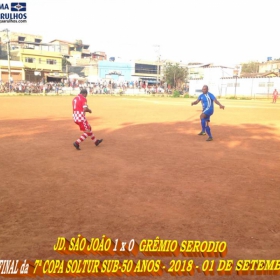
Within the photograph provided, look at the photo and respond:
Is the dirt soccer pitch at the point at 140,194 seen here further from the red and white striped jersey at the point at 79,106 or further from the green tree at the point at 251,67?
the green tree at the point at 251,67

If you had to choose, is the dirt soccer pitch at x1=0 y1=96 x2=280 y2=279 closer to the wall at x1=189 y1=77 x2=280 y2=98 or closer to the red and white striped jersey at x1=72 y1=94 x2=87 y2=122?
the red and white striped jersey at x1=72 y1=94 x2=87 y2=122

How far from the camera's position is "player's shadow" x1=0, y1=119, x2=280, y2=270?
332cm

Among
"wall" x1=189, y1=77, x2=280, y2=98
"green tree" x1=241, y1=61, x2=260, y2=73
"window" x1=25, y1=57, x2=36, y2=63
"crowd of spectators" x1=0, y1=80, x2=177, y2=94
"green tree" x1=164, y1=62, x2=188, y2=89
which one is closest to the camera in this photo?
"crowd of spectators" x1=0, y1=80, x2=177, y2=94

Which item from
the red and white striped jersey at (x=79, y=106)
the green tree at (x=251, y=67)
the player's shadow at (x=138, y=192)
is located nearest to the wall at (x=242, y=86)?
the green tree at (x=251, y=67)

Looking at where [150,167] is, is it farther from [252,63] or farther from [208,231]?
[252,63]

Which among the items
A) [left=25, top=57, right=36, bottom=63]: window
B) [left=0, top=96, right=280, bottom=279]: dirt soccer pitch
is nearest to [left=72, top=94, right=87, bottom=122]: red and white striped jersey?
[left=0, top=96, right=280, bottom=279]: dirt soccer pitch

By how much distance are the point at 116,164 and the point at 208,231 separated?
3252 mm

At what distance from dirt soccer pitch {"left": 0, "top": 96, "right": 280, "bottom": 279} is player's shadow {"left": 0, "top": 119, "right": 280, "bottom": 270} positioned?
0.01 m

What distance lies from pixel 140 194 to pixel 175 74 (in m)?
62.5

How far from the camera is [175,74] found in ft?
211

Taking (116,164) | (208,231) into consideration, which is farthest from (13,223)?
(116,164)

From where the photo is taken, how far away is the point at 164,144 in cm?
852

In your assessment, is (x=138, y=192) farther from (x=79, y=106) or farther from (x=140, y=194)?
(x=79, y=106)

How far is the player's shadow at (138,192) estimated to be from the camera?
3316mm
